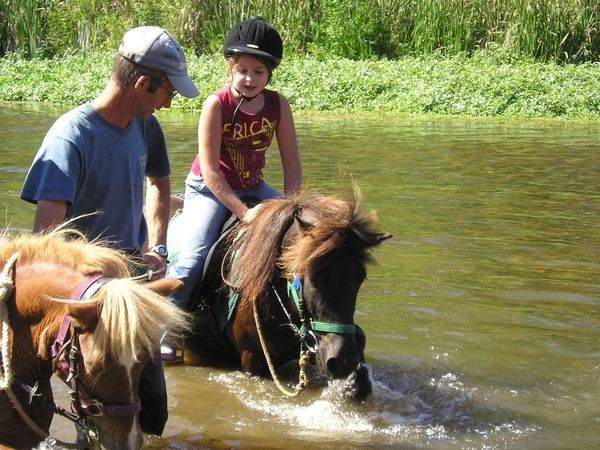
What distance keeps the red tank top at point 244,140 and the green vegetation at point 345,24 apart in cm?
1601

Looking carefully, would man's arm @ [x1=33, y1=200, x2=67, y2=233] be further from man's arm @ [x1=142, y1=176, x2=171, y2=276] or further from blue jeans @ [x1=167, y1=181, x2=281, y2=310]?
blue jeans @ [x1=167, y1=181, x2=281, y2=310]

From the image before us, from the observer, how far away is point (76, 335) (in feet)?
10.6

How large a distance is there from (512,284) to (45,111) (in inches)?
528

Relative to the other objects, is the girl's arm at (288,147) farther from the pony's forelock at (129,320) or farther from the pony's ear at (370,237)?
the pony's forelock at (129,320)

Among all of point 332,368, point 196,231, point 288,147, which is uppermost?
point 288,147

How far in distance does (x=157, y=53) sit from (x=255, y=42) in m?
1.67

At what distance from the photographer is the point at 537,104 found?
1830 centimetres

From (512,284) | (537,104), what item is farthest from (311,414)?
(537,104)

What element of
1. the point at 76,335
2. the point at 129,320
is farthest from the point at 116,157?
the point at 129,320

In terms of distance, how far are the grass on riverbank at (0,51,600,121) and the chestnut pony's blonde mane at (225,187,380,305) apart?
13.1 metres

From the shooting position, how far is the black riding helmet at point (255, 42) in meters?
5.77

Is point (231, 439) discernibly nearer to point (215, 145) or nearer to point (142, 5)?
point (215, 145)

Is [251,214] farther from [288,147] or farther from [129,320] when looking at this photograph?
[129,320]

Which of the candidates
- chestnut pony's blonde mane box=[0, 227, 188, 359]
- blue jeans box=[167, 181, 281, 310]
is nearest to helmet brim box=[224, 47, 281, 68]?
blue jeans box=[167, 181, 281, 310]
